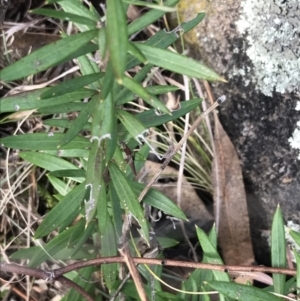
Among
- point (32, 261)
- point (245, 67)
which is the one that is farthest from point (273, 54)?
point (32, 261)

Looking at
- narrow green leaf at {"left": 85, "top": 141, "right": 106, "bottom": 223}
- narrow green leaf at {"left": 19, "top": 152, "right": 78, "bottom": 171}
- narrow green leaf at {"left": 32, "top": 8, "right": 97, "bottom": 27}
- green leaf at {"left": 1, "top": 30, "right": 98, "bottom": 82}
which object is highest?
narrow green leaf at {"left": 32, "top": 8, "right": 97, "bottom": 27}

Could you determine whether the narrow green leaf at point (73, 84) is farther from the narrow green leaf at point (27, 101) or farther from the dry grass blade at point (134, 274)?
the dry grass blade at point (134, 274)

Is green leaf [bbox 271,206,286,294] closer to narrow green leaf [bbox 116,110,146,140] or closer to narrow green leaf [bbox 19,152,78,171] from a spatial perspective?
A: narrow green leaf [bbox 116,110,146,140]

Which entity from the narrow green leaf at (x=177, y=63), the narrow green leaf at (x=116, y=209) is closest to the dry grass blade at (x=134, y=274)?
the narrow green leaf at (x=116, y=209)

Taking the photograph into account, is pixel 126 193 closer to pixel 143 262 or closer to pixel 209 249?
pixel 143 262

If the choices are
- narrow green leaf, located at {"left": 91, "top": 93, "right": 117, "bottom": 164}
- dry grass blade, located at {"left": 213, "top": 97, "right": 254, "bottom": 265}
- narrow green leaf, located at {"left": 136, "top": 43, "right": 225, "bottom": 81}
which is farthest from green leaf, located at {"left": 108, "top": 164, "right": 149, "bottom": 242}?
dry grass blade, located at {"left": 213, "top": 97, "right": 254, "bottom": 265}

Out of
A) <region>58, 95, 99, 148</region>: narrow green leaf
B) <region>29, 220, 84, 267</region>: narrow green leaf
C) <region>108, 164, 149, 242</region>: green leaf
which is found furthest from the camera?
<region>29, 220, 84, 267</region>: narrow green leaf

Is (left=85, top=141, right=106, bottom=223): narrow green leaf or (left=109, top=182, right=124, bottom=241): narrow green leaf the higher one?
(left=85, top=141, right=106, bottom=223): narrow green leaf
